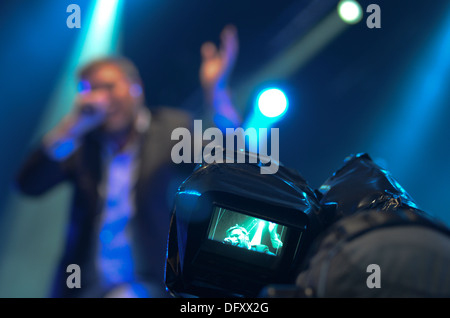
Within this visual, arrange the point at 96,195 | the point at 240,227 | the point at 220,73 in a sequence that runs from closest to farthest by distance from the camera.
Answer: the point at 240,227
the point at 96,195
the point at 220,73

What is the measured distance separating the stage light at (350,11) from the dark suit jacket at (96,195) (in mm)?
1500

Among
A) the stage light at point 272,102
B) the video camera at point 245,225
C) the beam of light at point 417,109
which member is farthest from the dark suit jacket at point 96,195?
the beam of light at point 417,109

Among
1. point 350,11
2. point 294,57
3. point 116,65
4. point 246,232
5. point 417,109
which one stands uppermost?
point 350,11

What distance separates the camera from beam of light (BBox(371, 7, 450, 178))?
275 cm

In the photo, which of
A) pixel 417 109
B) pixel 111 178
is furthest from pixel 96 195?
pixel 417 109

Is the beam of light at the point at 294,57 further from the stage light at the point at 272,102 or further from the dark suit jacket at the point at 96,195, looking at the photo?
the dark suit jacket at the point at 96,195

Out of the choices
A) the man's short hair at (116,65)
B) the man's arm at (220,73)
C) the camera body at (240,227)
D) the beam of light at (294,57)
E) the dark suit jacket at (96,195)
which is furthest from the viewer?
the beam of light at (294,57)

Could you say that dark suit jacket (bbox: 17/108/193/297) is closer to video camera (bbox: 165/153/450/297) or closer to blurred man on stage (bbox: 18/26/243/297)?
blurred man on stage (bbox: 18/26/243/297)

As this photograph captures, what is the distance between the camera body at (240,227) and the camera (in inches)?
19.8

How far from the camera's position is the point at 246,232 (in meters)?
0.52

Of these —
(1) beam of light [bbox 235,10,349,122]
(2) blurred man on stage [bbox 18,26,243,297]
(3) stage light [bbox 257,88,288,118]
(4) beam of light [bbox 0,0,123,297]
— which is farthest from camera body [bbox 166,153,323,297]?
(4) beam of light [bbox 0,0,123,297]

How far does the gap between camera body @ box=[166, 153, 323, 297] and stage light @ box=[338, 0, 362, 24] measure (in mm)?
2443

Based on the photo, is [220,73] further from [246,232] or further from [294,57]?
[246,232]

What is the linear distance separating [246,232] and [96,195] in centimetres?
133
